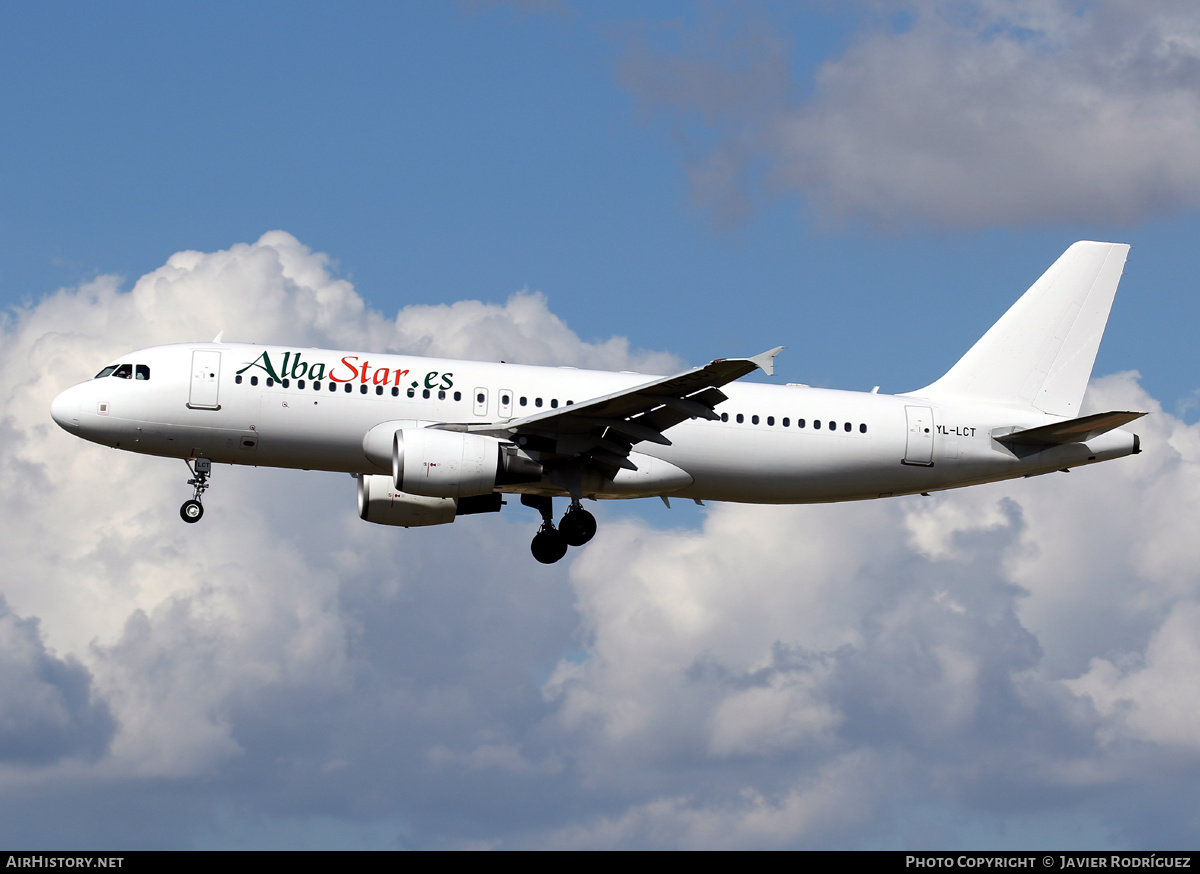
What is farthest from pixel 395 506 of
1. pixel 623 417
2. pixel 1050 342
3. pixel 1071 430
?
pixel 1050 342

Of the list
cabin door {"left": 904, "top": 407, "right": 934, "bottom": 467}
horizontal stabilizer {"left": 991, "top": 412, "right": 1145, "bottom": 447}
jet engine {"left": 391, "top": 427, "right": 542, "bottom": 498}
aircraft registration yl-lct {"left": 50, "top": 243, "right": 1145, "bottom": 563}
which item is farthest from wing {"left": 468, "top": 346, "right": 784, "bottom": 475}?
horizontal stabilizer {"left": 991, "top": 412, "right": 1145, "bottom": 447}

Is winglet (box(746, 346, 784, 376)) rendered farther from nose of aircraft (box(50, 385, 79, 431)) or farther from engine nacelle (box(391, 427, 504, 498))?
nose of aircraft (box(50, 385, 79, 431))

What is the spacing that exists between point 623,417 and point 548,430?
6.45 feet

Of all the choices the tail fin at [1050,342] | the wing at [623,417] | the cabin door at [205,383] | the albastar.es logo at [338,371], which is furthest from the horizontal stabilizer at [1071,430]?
the cabin door at [205,383]

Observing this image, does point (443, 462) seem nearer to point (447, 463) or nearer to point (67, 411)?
point (447, 463)

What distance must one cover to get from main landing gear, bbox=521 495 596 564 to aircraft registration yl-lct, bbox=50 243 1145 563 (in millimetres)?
51

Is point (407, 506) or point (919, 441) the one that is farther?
point (407, 506)

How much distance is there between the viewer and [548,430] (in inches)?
1478
